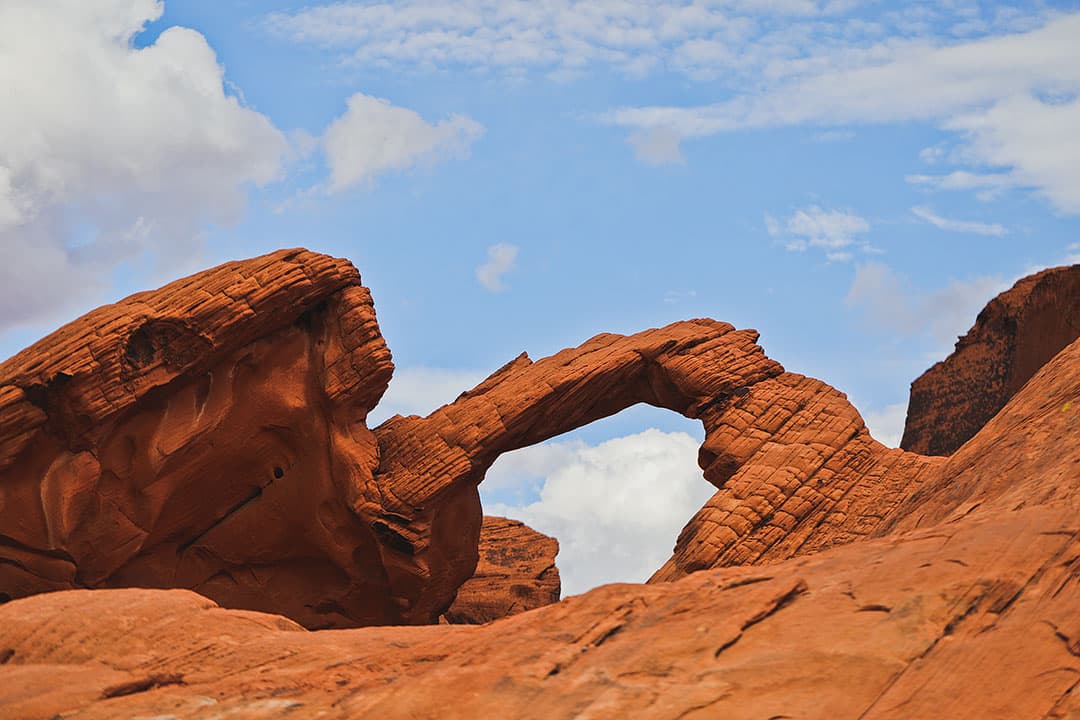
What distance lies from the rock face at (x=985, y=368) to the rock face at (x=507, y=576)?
23.0 feet

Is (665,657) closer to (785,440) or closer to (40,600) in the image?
(40,600)

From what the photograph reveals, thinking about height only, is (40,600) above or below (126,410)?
below

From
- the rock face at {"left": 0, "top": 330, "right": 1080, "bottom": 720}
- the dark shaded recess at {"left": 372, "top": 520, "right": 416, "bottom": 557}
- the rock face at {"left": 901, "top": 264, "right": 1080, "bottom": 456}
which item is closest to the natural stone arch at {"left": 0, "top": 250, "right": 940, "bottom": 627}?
the dark shaded recess at {"left": 372, "top": 520, "right": 416, "bottom": 557}

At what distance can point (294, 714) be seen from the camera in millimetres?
6797

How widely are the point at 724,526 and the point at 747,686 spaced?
10.8 m

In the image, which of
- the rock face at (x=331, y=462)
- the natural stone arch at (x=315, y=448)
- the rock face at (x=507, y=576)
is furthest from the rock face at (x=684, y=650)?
the rock face at (x=507, y=576)

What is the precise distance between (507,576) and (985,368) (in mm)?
8920

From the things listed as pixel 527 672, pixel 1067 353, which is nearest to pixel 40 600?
pixel 527 672

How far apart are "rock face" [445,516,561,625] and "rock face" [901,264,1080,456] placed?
7.01 metres

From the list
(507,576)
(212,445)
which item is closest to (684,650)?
(212,445)

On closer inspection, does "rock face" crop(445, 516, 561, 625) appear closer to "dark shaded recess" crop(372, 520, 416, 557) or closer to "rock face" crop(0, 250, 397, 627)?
"rock face" crop(0, 250, 397, 627)

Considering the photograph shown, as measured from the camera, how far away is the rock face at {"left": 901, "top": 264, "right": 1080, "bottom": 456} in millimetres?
20172

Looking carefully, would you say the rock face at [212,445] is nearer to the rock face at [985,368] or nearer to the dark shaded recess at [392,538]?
the dark shaded recess at [392,538]

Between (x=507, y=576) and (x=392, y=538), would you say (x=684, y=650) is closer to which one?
(x=392, y=538)
